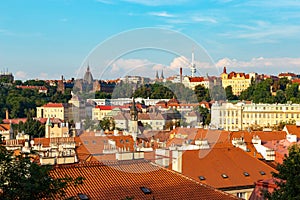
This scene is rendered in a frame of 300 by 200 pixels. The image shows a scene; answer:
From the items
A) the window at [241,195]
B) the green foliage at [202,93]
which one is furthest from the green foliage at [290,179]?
the green foliage at [202,93]

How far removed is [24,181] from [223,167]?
13.8 metres

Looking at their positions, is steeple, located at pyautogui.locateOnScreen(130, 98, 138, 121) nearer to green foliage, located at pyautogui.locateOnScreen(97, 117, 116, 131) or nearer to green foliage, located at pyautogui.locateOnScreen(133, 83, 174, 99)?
green foliage, located at pyautogui.locateOnScreen(133, 83, 174, 99)

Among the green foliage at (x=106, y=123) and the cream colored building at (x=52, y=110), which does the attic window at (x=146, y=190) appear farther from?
the cream colored building at (x=52, y=110)

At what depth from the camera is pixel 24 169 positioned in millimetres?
10312

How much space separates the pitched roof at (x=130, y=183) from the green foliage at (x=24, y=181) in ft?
12.8

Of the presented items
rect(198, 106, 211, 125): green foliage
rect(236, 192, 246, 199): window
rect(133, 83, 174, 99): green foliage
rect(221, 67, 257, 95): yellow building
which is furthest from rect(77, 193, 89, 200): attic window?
rect(221, 67, 257, 95): yellow building

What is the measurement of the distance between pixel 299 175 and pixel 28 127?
6261 centimetres

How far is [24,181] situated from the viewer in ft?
32.7

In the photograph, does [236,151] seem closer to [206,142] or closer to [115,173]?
[206,142]

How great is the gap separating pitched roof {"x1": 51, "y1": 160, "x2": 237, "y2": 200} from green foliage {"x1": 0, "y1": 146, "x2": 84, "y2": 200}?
390cm

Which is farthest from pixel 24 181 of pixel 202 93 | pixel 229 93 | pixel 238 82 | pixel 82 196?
pixel 238 82

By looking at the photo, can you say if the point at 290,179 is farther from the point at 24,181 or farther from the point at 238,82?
the point at 238,82

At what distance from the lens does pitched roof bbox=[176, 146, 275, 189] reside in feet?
70.9

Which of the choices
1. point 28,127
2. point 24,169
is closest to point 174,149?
point 24,169
